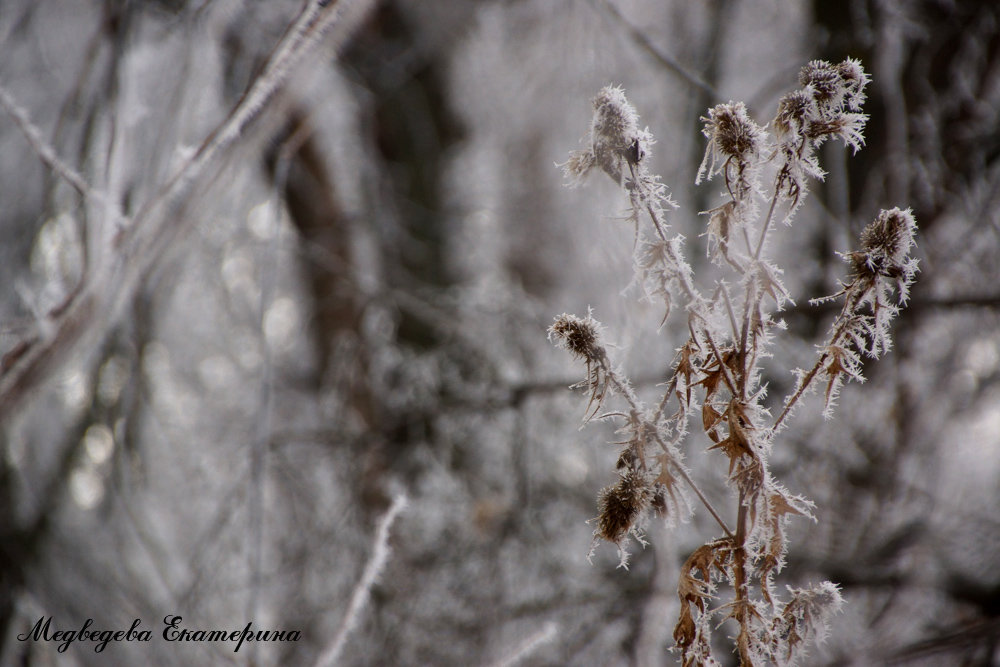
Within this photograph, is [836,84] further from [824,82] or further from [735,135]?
[735,135]

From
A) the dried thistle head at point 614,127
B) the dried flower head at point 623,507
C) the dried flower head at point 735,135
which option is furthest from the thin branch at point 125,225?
the dried flower head at point 623,507

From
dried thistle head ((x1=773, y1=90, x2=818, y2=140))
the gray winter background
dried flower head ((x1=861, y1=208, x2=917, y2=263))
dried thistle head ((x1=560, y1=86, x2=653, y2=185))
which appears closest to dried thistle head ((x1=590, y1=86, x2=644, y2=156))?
dried thistle head ((x1=560, y1=86, x2=653, y2=185))

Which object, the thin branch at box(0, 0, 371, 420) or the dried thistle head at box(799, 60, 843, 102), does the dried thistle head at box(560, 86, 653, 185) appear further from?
the thin branch at box(0, 0, 371, 420)

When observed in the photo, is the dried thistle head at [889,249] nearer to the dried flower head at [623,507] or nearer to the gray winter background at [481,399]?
the dried flower head at [623,507]

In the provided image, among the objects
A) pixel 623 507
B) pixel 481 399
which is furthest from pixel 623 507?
pixel 481 399

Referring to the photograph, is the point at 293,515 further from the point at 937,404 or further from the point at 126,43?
the point at 937,404

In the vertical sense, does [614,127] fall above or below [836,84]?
below

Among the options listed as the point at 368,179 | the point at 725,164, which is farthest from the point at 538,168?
the point at 725,164
